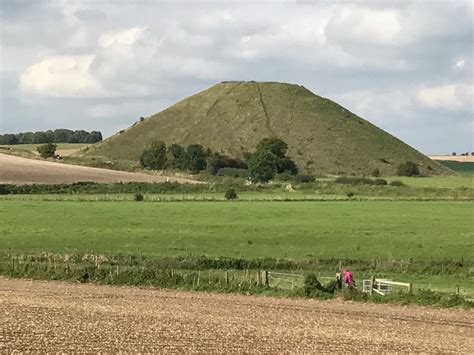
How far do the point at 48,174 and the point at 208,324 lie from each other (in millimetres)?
93959

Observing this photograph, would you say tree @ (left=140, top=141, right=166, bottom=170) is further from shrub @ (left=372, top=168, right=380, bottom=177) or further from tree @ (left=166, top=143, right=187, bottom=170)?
shrub @ (left=372, top=168, right=380, bottom=177)

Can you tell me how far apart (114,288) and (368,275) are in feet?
42.2

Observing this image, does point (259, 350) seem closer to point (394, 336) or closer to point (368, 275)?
point (394, 336)

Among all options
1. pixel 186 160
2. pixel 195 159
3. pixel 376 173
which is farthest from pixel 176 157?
pixel 376 173

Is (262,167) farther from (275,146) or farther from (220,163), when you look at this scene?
(275,146)

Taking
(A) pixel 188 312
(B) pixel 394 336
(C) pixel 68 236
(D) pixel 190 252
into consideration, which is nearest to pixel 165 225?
(C) pixel 68 236

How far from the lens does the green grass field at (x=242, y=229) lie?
178 ft

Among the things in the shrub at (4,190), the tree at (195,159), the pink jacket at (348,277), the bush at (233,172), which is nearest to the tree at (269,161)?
the bush at (233,172)

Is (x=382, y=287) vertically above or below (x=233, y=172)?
below

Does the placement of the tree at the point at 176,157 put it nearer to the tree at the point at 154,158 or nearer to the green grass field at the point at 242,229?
the tree at the point at 154,158

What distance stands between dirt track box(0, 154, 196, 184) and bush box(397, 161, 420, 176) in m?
65.5

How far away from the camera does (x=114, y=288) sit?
40.6 meters

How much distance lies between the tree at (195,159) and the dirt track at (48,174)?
33.4m

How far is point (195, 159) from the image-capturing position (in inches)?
6663
